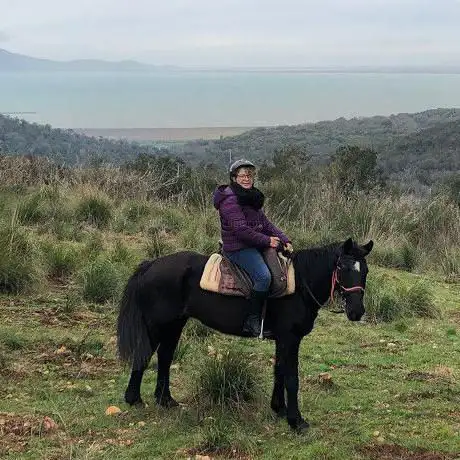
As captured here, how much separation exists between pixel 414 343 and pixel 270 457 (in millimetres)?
3949

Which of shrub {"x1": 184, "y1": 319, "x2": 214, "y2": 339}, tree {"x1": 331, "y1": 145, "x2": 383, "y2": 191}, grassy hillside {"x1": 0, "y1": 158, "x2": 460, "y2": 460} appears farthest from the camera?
tree {"x1": 331, "y1": 145, "x2": 383, "y2": 191}

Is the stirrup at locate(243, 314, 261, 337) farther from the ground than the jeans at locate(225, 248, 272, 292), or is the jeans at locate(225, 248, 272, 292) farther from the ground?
the jeans at locate(225, 248, 272, 292)

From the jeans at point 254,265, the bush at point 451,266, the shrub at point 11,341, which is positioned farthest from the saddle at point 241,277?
the bush at point 451,266

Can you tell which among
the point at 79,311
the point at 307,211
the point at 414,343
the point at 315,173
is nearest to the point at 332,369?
the point at 414,343

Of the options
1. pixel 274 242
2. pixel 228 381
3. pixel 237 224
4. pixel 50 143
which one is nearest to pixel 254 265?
pixel 274 242

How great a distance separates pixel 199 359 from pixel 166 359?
574 millimetres

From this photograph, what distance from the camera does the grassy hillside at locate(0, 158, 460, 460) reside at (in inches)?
191

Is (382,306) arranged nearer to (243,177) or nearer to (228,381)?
(228,381)

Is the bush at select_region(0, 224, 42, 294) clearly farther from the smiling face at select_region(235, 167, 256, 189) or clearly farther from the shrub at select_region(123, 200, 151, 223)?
the shrub at select_region(123, 200, 151, 223)

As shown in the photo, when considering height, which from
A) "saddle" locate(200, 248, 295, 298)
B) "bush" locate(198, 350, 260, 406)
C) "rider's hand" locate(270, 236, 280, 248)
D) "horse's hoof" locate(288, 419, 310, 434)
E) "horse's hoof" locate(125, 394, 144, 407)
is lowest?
"horse's hoof" locate(125, 394, 144, 407)

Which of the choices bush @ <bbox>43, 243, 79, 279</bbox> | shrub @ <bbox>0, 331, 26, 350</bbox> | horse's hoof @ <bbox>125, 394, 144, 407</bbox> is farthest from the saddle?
bush @ <bbox>43, 243, 79, 279</bbox>

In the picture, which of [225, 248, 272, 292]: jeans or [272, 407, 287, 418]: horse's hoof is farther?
[272, 407, 287, 418]: horse's hoof

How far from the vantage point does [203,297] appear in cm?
537

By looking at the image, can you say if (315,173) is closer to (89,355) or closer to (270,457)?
(89,355)
